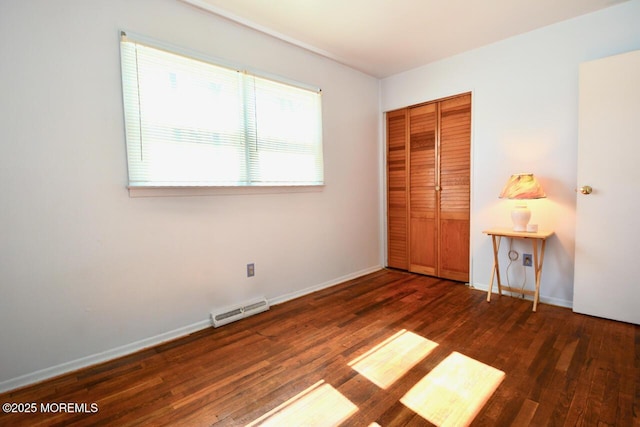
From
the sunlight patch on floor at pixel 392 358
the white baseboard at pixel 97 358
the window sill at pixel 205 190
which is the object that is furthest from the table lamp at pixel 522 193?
the white baseboard at pixel 97 358

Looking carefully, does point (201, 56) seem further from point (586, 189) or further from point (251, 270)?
point (586, 189)

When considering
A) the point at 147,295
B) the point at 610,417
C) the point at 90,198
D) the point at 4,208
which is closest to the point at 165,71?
the point at 90,198

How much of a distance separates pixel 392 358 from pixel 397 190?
2557 mm

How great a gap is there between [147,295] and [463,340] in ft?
7.77

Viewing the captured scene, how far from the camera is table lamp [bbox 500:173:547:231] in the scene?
8.79 ft

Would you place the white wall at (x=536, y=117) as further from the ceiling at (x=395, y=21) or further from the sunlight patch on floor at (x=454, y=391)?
the sunlight patch on floor at (x=454, y=391)

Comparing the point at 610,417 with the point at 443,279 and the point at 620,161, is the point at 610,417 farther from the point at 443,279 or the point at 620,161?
the point at 443,279

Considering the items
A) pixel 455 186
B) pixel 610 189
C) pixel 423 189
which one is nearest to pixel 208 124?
pixel 423 189

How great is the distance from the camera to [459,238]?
3.61 m

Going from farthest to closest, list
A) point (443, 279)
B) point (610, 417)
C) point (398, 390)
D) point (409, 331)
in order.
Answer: point (443, 279), point (409, 331), point (398, 390), point (610, 417)

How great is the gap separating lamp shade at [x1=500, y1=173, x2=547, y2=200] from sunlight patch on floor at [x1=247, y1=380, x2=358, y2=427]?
226cm

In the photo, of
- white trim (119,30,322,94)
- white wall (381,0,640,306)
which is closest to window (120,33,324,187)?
white trim (119,30,322,94)

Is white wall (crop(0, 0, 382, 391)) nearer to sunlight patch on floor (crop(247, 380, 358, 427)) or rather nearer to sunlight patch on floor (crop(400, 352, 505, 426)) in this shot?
sunlight patch on floor (crop(247, 380, 358, 427))

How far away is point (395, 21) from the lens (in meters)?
2.74
